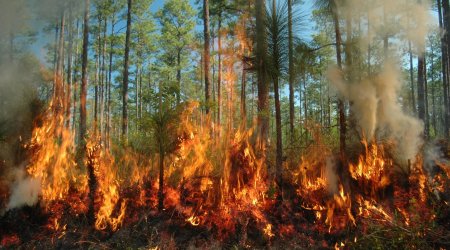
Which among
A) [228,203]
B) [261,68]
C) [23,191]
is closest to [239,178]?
[228,203]

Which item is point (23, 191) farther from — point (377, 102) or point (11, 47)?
point (377, 102)

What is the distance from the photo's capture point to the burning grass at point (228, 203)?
208 inches

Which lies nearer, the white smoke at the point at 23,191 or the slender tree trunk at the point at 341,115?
the white smoke at the point at 23,191

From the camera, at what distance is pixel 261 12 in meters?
6.43

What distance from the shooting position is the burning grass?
529 centimetres

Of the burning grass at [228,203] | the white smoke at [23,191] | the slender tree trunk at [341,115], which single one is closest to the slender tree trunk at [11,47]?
the burning grass at [228,203]

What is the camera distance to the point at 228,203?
5.83 metres

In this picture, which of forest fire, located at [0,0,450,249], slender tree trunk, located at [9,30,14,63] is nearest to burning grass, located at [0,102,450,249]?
forest fire, located at [0,0,450,249]

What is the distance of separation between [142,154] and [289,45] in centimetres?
507

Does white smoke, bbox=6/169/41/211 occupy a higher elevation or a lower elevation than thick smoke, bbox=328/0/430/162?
lower

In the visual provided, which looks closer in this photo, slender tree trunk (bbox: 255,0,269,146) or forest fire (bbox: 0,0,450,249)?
forest fire (bbox: 0,0,450,249)

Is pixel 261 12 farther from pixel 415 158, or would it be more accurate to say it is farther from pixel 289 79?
pixel 415 158

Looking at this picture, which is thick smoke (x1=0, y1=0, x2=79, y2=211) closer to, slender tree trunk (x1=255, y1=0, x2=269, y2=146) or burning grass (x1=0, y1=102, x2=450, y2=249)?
burning grass (x1=0, y1=102, x2=450, y2=249)

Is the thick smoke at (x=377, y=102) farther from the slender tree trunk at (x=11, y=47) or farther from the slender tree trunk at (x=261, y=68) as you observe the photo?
the slender tree trunk at (x=11, y=47)
